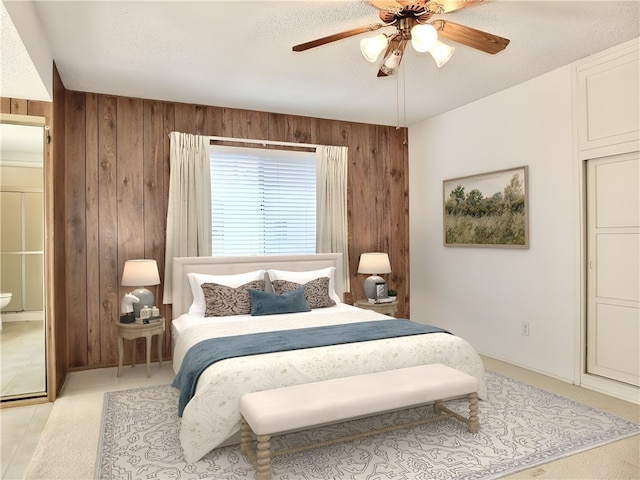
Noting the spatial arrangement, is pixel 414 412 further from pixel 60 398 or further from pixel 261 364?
pixel 60 398

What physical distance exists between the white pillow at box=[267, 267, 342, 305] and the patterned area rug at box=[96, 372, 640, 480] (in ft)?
5.23

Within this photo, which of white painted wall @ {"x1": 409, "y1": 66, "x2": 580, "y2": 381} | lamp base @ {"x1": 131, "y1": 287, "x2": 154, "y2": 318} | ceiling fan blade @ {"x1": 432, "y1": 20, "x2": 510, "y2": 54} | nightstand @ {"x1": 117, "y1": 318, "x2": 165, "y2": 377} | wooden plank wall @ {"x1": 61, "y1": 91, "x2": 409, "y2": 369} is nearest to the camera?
ceiling fan blade @ {"x1": 432, "y1": 20, "x2": 510, "y2": 54}

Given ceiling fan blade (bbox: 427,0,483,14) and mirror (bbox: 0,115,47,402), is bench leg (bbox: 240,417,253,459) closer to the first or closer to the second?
mirror (bbox: 0,115,47,402)

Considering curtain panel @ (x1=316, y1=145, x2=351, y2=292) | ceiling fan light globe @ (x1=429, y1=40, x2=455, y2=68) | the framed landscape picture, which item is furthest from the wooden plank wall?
ceiling fan light globe @ (x1=429, y1=40, x2=455, y2=68)

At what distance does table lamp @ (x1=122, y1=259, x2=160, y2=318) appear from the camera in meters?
4.04

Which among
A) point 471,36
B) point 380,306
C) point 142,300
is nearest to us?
point 471,36

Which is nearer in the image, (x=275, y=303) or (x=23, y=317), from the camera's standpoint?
(x=23, y=317)

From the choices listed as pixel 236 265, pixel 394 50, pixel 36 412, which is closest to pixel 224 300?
pixel 236 265

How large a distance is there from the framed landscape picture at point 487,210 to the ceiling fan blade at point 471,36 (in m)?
1.93

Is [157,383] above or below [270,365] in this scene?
below

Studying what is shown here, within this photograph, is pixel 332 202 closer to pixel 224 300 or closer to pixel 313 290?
pixel 313 290

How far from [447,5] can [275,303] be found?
8.91 ft

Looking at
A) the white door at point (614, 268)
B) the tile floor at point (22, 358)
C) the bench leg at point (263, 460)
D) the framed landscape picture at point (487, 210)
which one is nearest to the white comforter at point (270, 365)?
the bench leg at point (263, 460)

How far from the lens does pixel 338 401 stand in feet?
7.89
